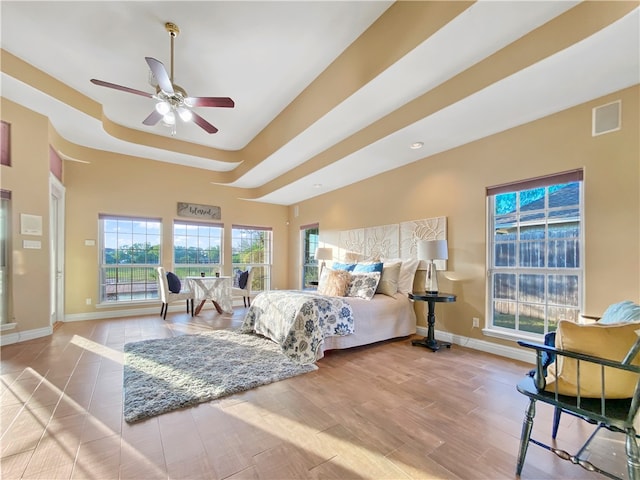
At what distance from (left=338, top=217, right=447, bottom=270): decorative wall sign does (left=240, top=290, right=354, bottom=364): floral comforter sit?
149 cm

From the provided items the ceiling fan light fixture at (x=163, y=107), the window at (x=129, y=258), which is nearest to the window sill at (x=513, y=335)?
the ceiling fan light fixture at (x=163, y=107)

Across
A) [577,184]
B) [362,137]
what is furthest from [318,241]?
[577,184]

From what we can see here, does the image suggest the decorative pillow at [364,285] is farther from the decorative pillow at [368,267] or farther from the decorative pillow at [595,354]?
the decorative pillow at [595,354]

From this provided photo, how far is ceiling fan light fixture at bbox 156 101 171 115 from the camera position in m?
3.08

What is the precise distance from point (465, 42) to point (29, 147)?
204 inches

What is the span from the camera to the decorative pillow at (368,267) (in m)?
4.22

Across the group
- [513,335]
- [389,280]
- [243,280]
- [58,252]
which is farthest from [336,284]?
[58,252]

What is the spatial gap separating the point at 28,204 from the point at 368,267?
4677 millimetres

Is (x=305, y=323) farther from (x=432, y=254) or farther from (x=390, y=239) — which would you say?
(x=390, y=239)

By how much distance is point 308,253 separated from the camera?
714 centimetres

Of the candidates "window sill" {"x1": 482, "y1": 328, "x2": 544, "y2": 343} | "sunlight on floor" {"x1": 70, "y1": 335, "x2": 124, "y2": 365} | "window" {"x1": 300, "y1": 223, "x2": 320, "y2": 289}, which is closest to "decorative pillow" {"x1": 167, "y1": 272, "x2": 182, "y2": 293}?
"sunlight on floor" {"x1": 70, "y1": 335, "x2": 124, "y2": 365}

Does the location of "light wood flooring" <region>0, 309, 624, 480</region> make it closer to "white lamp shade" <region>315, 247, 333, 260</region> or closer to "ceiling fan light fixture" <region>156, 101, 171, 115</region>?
"ceiling fan light fixture" <region>156, 101, 171, 115</region>

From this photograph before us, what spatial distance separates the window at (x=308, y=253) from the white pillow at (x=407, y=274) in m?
2.84

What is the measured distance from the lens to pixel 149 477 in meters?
1.47
